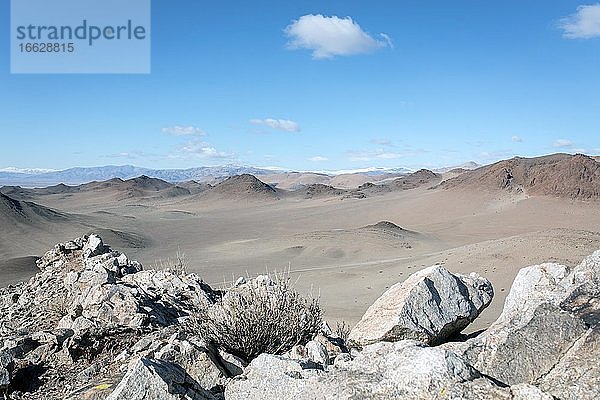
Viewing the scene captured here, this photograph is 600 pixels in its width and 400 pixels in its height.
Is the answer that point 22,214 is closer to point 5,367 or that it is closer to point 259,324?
point 5,367

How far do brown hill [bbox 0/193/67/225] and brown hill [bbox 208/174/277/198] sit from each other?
41.0 m

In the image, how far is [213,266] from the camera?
87.0ft

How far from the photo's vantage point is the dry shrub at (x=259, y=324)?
4683 mm

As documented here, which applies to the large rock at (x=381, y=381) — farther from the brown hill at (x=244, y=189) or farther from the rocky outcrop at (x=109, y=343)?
the brown hill at (x=244, y=189)

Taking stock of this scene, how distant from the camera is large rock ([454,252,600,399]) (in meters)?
2.85

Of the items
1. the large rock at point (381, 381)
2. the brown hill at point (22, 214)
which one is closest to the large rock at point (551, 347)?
the large rock at point (381, 381)

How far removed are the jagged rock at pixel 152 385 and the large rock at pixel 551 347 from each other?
170 centimetres

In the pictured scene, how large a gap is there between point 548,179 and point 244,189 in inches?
1915

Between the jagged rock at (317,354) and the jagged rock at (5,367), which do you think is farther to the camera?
the jagged rock at (5,367)

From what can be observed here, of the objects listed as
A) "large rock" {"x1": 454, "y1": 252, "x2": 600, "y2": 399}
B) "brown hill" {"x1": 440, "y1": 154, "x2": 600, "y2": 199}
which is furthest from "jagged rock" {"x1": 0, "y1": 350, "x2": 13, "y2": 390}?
"brown hill" {"x1": 440, "y1": 154, "x2": 600, "y2": 199}

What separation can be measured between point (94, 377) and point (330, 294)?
41.8ft

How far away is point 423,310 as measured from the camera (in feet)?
17.4

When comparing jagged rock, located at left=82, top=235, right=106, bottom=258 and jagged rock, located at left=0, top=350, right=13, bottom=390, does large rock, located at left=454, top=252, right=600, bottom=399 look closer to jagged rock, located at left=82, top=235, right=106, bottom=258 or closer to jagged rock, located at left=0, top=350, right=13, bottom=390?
jagged rock, located at left=0, top=350, right=13, bottom=390

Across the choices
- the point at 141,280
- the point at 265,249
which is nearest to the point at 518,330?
the point at 141,280
